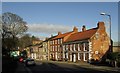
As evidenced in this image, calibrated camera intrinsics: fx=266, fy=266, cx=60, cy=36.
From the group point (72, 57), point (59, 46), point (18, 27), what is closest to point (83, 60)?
point (72, 57)

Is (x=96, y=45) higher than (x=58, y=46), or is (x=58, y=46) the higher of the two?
(x=96, y=45)

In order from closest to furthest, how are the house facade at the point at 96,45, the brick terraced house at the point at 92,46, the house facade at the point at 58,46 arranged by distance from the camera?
the house facade at the point at 96,45, the brick terraced house at the point at 92,46, the house facade at the point at 58,46

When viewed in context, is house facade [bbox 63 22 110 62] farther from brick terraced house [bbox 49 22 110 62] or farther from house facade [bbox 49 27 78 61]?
house facade [bbox 49 27 78 61]

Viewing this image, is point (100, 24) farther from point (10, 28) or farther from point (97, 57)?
point (10, 28)

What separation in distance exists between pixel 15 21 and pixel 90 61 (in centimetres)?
2262

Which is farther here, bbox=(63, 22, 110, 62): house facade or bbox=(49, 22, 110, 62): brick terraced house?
bbox=(49, 22, 110, 62): brick terraced house

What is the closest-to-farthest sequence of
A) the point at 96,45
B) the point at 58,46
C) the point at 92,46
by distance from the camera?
the point at 92,46 < the point at 96,45 < the point at 58,46

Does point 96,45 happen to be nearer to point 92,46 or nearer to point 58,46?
point 92,46

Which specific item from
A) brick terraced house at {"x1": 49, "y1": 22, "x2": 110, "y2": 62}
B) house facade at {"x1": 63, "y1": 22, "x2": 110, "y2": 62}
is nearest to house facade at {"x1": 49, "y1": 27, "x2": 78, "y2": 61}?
brick terraced house at {"x1": 49, "y1": 22, "x2": 110, "y2": 62}

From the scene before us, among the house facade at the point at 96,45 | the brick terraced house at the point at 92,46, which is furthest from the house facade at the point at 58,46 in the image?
the house facade at the point at 96,45

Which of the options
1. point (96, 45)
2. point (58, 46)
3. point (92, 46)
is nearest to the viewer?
point (92, 46)

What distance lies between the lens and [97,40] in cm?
6625

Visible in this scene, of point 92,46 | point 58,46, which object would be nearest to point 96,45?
point 92,46

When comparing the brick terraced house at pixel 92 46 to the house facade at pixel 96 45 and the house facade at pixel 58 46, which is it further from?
the house facade at pixel 58 46
